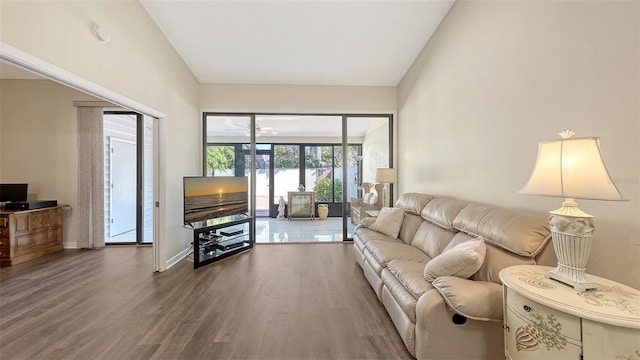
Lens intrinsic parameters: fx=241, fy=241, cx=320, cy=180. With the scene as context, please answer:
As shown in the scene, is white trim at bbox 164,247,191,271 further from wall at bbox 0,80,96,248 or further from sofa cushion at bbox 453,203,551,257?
sofa cushion at bbox 453,203,551,257

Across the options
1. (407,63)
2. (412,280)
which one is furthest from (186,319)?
(407,63)

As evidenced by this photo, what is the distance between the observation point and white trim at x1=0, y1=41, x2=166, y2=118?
5.19 ft

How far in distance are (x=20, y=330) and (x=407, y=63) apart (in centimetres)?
561

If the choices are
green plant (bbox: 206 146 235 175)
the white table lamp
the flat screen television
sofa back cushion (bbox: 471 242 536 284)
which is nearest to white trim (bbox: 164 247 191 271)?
the flat screen television

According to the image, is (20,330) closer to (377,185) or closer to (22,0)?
(22,0)

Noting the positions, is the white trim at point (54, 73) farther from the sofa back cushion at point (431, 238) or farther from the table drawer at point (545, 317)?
the sofa back cushion at point (431, 238)

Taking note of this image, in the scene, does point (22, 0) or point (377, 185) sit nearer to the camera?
point (22, 0)

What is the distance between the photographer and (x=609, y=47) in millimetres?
1450

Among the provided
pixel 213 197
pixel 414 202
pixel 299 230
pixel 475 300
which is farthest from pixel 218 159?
pixel 475 300

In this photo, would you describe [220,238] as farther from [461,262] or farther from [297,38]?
[461,262]

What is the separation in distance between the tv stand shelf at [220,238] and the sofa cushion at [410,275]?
2716 mm

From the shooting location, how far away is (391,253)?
103 inches

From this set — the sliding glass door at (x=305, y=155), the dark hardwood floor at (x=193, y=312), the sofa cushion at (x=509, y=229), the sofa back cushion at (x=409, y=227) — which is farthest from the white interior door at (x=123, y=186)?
the sofa cushion at (x=509, y=229)

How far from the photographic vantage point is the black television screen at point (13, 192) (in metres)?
3.85
